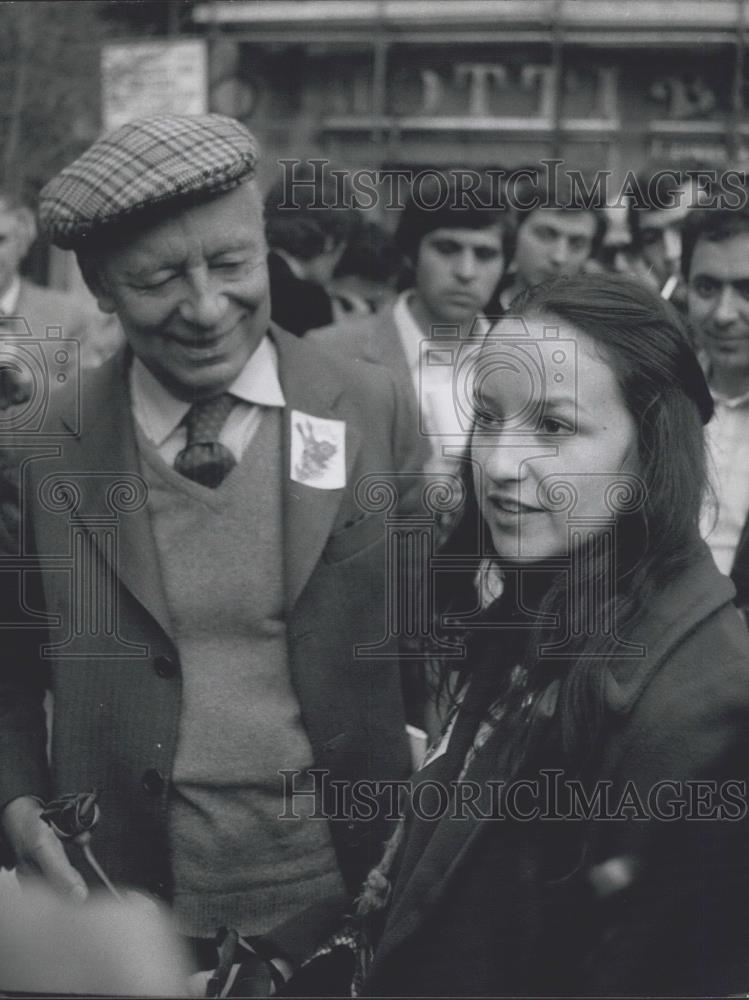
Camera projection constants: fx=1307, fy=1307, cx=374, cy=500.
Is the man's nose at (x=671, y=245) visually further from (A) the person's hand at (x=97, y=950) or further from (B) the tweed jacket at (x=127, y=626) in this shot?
(A) the person's hand at (x=97, y=950)

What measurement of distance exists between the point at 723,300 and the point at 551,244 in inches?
21.5

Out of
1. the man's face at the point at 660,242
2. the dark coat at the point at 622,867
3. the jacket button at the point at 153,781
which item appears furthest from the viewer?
the man's face at the point at 660,242

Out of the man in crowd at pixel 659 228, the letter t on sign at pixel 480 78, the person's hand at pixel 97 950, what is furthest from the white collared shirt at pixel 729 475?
the person's hand at pixel 97 950

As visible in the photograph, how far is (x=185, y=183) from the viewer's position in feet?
6.92

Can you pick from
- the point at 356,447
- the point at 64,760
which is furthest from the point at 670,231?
the point at 64,760

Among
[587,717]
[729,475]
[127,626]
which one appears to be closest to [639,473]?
[587,717]

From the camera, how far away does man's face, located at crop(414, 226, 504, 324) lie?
8.30 ft

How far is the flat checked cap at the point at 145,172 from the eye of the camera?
2117 mm

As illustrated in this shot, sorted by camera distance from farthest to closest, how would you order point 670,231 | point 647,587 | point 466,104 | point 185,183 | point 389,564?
point 670,231 < point 466,104 < point 389,564 < point 185,183 < point 647,587

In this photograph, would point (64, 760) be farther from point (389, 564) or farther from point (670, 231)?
point (670, 231)

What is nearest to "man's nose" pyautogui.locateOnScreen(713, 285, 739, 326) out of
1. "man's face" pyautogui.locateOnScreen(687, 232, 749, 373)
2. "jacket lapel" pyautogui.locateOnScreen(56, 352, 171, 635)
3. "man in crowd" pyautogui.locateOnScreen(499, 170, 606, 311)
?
"man's face" pyautogui.locateOnScreen(687, 232, 749, 373)

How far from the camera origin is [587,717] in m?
1.78

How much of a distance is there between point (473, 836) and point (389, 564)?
557mm

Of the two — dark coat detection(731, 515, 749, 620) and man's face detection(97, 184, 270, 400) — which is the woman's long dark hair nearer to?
dark coat detection(731, 515, 749, 620)
